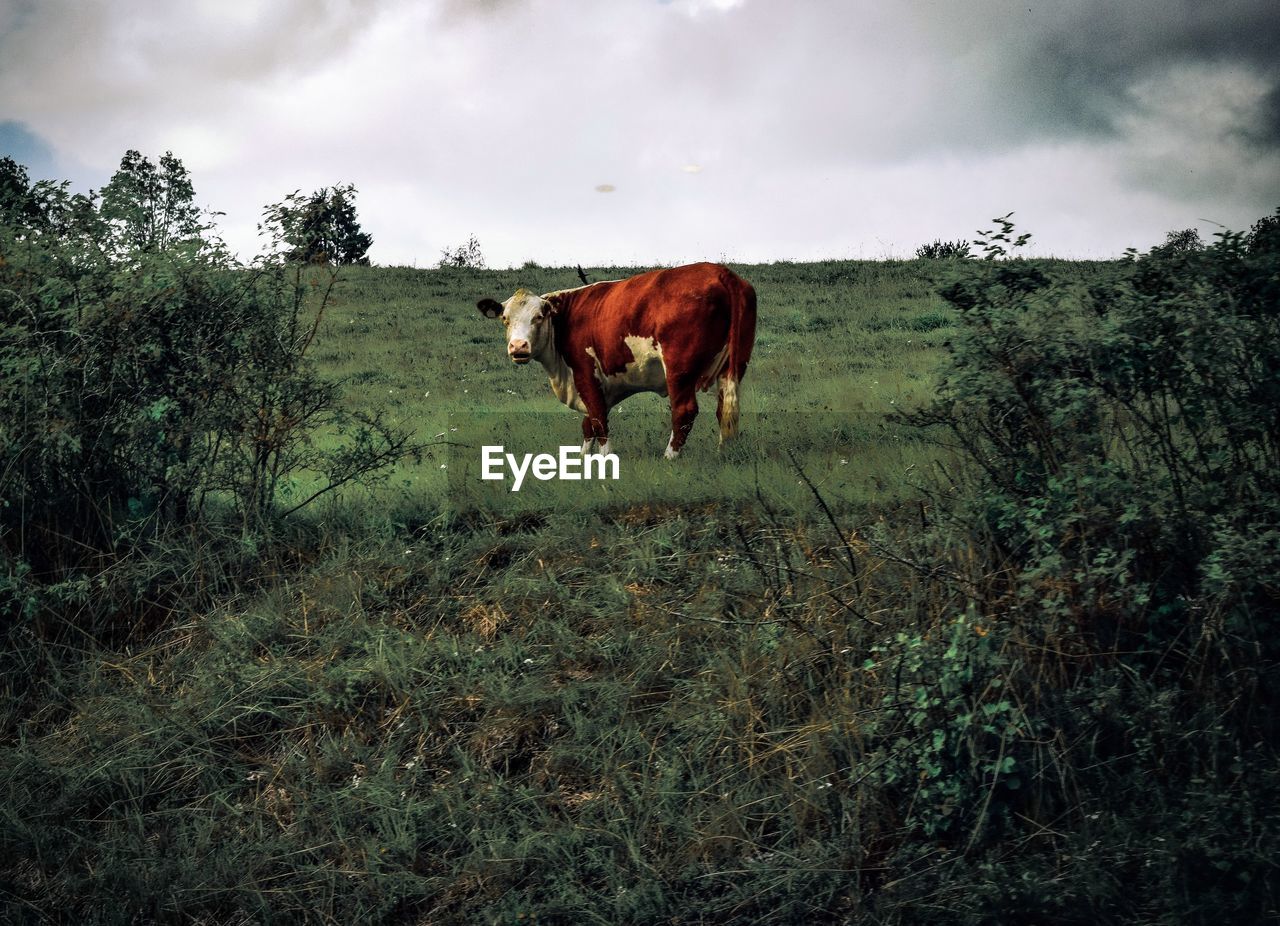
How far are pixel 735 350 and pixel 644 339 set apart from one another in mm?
918

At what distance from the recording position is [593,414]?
9.88 m

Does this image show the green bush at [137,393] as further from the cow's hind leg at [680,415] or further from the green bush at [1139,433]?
the green bush at [1139,433]

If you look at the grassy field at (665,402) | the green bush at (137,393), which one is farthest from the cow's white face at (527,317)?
the green bush at (137,393)

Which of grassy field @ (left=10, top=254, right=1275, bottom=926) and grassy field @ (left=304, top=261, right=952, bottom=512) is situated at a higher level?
grassy field @ (left=304, top=261, right=952, bottom=512)

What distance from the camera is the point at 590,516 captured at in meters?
7.53

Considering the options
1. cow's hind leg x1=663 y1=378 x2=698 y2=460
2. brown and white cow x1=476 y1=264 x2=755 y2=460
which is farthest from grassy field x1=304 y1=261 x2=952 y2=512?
brown and white cow x1=476 y1=264 x2=755 y2=460

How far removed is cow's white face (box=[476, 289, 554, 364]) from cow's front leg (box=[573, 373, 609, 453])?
0.45 m

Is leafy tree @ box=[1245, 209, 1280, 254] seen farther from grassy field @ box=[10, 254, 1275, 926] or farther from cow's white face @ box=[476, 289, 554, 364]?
cow's white face @ box=[476, 289, 554, 364]

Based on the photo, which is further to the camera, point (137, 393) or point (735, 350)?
point (735, 350)

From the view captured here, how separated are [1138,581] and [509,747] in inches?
115

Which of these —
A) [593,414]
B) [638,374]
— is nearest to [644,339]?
[638,374]

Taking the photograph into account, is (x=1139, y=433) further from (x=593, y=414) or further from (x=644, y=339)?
(x=593, y=414)

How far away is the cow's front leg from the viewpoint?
9.61 m

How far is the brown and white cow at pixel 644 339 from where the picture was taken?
363 inches
